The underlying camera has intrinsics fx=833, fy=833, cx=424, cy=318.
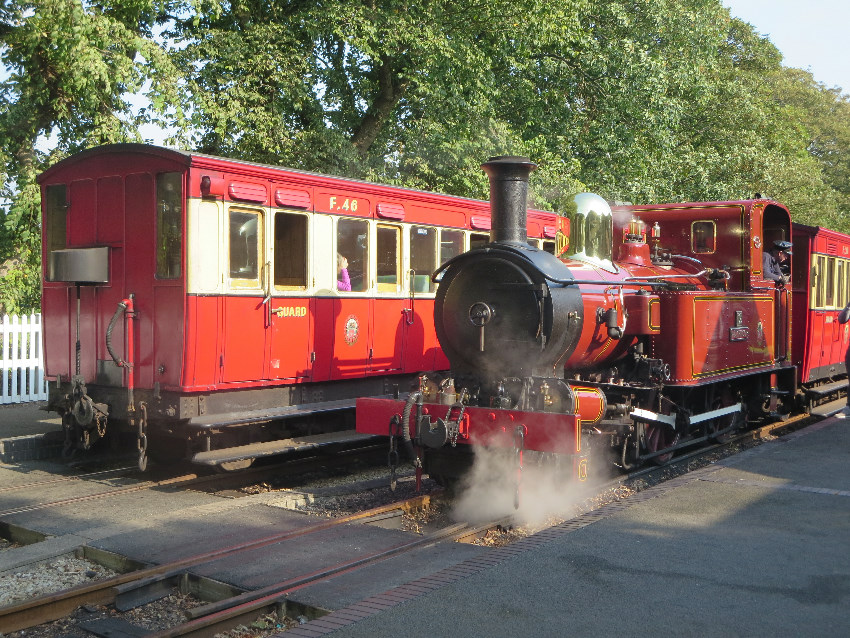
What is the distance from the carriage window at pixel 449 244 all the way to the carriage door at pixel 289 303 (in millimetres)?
2260

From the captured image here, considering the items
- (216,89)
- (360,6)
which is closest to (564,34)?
(360,6)

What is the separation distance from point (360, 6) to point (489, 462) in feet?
37.2

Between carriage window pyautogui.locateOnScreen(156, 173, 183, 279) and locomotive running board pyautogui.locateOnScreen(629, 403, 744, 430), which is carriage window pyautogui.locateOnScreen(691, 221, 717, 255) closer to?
locomotive running board pyautogui.locateOnScreen(629, 403, 744, 430)

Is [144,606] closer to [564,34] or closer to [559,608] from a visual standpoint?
[559,608]

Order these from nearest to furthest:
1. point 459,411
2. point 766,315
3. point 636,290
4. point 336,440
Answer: point 459,411 → point 636,290 → point 336,440 → point 766,315

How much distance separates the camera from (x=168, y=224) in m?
7.92

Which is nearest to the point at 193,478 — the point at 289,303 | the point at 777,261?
the point at 289,303

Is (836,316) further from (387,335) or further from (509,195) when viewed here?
(509,195)

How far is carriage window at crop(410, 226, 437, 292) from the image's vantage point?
10078 millimetres

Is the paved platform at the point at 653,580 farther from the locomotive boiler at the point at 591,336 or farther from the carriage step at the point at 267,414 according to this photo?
the carriage step at the point at 267,414

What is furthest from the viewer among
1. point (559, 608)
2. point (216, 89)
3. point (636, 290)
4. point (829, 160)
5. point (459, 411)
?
point (829, 160)

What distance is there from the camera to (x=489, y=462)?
6.91 metres

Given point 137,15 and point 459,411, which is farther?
point 137,15

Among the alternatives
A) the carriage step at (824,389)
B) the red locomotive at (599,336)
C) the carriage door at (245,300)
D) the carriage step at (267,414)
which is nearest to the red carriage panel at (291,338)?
the carriage door at (245,300)
